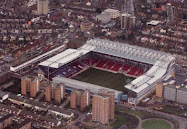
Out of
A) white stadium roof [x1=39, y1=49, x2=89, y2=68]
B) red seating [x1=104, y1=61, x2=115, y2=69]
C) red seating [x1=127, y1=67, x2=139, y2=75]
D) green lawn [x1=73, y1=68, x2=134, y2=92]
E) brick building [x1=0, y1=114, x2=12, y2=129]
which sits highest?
white stadium roof [x1=39, y1=49, x2=89, y2=68]

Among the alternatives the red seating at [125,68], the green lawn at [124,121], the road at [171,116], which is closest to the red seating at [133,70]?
the red seating at [125,68]

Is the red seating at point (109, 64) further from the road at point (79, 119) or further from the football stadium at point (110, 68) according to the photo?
the road at point (79, 119)

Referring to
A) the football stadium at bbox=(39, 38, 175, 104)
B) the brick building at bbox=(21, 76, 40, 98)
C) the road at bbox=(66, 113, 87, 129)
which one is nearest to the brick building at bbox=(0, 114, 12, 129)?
the road at bbox=(66, 113, 87, 129)

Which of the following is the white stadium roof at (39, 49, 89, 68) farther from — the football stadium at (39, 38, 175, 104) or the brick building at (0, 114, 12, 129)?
the brick building at (0, 114, 12, 129)

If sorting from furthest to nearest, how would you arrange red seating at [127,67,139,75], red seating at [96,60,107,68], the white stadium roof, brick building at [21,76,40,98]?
red seating at [96,60,107,68] < red seating at [127,67,139,75] < the white stadium roof < brick building at [21,76,40,98]

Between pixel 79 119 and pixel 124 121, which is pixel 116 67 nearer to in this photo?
pixel 124 121

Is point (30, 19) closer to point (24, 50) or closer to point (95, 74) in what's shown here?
point (24, 50)

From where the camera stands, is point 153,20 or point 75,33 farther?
point 153,20

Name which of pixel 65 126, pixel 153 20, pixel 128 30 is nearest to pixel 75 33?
pixel 128 30
